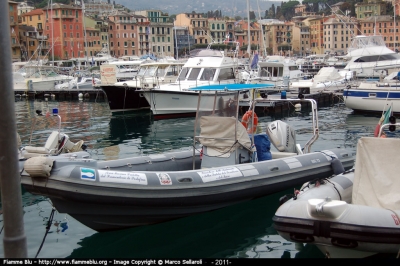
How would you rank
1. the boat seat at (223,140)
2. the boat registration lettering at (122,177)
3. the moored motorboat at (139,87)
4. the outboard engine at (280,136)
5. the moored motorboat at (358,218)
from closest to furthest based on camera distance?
the moored motorboat at (358,218) < the boat registration lettering at (122,177) < the boat seat at (223,140) < the outboard engine at (280,136) < the moored motorboat at (139,87)

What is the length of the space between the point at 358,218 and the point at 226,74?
1981 cm

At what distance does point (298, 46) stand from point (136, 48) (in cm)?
5023

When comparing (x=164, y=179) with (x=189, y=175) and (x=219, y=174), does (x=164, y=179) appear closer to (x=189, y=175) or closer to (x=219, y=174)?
(x=189, y=175)

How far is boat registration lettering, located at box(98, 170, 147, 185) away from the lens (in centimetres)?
887

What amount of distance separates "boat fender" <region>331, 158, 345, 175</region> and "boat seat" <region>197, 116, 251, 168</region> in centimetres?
183

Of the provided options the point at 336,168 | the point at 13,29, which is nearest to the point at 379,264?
the point at 336,168

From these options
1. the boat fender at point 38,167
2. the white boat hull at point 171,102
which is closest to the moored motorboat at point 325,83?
the white boat hull at point 171,102

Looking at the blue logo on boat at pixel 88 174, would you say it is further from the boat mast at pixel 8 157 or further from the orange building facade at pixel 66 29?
the orange building facade at pixel 66 29

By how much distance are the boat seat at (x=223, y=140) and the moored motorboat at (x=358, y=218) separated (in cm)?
267

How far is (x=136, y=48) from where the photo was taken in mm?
113500

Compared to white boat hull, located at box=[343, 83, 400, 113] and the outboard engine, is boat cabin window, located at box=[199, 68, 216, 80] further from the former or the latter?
the outboard engine

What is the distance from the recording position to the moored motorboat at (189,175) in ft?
28.7

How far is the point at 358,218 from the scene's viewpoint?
7125 mm

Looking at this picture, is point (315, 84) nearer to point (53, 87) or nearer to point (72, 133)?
point (72, 133)
